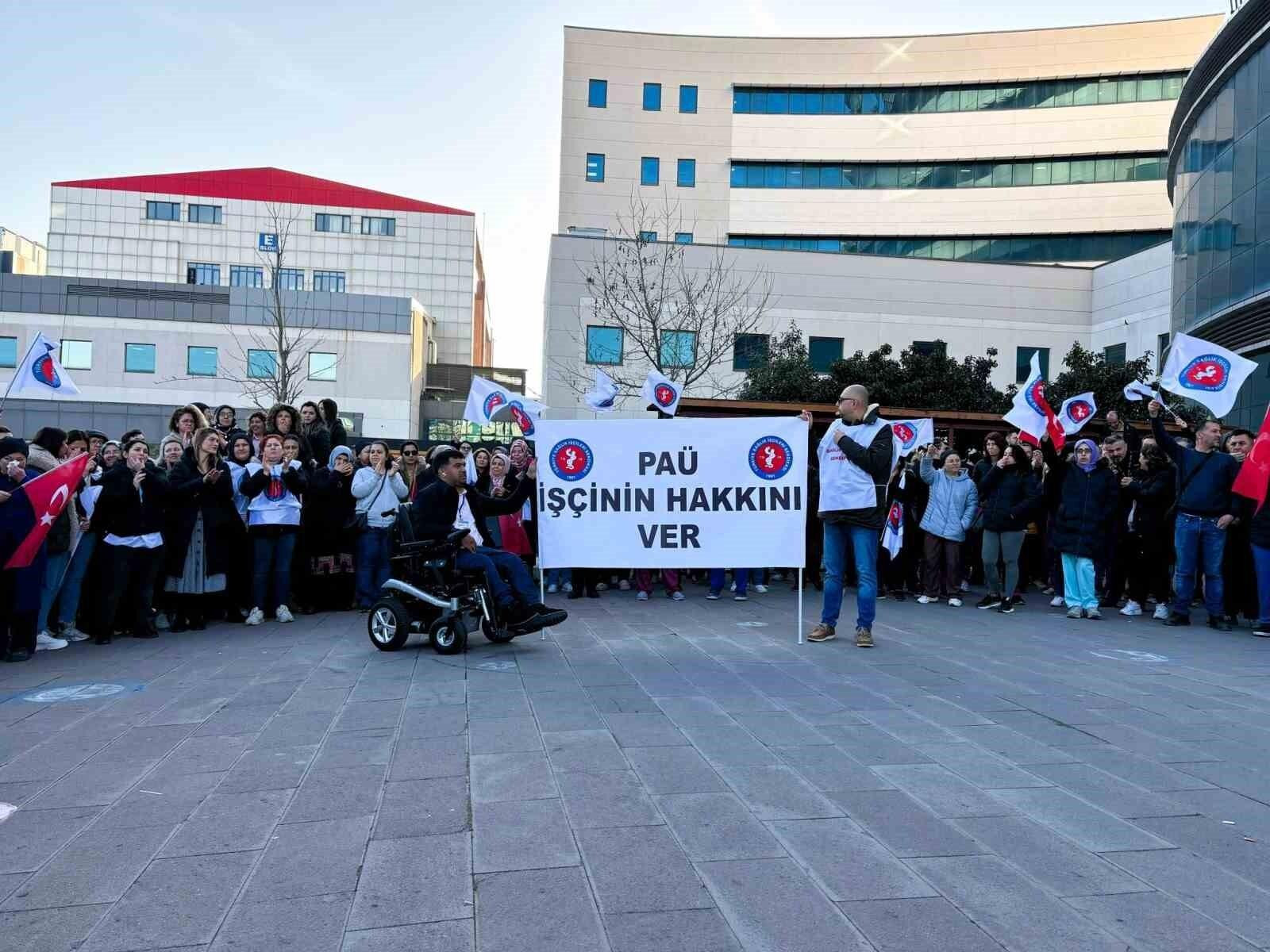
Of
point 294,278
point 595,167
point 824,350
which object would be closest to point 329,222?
point 294,278

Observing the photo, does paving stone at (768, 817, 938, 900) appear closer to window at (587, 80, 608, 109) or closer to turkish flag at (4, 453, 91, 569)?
turkish flag at (4, 453, 91, 569)

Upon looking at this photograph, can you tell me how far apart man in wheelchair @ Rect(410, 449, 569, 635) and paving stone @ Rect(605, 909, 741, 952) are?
193 inches

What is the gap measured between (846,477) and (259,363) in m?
47.4

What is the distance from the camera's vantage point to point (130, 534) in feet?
30.4

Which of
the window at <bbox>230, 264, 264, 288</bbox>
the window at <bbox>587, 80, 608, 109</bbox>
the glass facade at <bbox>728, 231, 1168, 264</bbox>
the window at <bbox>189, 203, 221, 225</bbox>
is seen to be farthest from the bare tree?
the window at <bbox>189, 203, 221, 225</bbox>

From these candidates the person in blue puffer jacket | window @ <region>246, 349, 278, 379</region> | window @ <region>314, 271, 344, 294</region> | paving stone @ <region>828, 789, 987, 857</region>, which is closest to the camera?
paving stone @ <region>828, 789, 987, 857</region>

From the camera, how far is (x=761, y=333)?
124 feet

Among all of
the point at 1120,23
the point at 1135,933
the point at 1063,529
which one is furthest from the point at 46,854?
the point at 1120,23

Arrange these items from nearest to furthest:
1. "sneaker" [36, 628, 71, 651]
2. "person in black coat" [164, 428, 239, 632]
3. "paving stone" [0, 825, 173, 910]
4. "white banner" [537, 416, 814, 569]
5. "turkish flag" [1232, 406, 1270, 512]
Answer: "paving stone" [0, 825, 173, 910] → "sneaker" [36, 628, 71, 651] → "white banner" [537, 416, 814, 569] → "person in black coat" [164, 428, 239, 632] → "turkish flag" [1232, 406, 1270, 512]

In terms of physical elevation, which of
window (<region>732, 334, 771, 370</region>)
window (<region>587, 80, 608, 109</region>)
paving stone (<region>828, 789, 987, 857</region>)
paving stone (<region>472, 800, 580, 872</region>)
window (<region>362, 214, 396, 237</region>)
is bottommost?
paving stone (<region>472, 800, 580, 872</region>)

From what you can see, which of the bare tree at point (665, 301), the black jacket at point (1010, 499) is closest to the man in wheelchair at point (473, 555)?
the black jacket at point (1010, 499)

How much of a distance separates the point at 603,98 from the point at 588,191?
4.33 meters

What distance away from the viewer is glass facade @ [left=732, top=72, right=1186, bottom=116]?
47.0m

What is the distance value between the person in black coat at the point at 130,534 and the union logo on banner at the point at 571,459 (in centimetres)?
363
